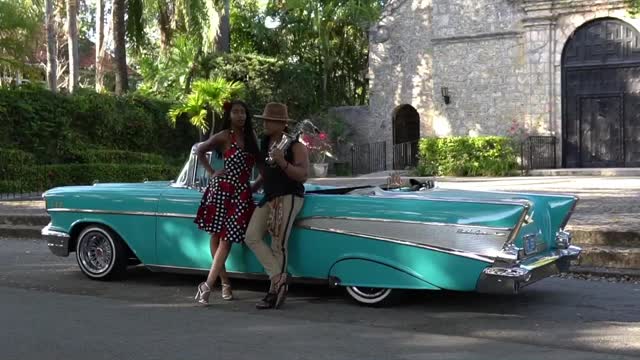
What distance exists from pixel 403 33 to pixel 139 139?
968cm

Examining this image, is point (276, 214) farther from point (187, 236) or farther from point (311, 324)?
point (187, 236)

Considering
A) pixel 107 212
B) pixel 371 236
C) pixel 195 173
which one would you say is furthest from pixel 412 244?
pixel 107 212

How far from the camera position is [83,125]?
74.8 feet

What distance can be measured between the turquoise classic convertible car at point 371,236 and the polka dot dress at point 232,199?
23cm

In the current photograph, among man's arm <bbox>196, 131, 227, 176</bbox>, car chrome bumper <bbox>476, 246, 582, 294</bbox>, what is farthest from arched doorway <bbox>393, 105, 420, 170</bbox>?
car chrome bumper <bbox>476, 246, 582, 294</bbox>

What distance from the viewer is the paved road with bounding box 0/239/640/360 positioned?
5086 mm

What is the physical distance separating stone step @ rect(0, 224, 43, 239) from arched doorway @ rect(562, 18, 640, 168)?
17289 mm

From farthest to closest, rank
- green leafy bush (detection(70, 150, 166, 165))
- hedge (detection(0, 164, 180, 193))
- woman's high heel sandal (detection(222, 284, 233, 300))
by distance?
green leafy bush (detection(70, 150, 166, 165)) → hedge (detection(0, 164, 180, 193)) → woman's high heel sandal (detection(222, 284, 233, 300))

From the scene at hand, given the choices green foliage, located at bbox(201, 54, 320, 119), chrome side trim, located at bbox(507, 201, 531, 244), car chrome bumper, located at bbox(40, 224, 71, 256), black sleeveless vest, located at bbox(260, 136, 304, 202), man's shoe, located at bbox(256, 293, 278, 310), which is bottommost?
man's shoe, located at bbox(256, 293, 278, 310)

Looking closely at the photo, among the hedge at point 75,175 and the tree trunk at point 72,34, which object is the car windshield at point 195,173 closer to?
the hedge at point 75,175

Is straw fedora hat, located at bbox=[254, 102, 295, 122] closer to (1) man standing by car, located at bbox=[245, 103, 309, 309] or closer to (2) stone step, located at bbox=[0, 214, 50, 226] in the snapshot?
(1) man standing by car, located at bbox=[245, 103, 309, 309]

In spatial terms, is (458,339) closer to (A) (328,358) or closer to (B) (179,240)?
(A) (328,358)

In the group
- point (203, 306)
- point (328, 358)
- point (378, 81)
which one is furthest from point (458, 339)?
point (378, 81)

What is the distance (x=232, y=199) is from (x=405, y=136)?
73.7ft
